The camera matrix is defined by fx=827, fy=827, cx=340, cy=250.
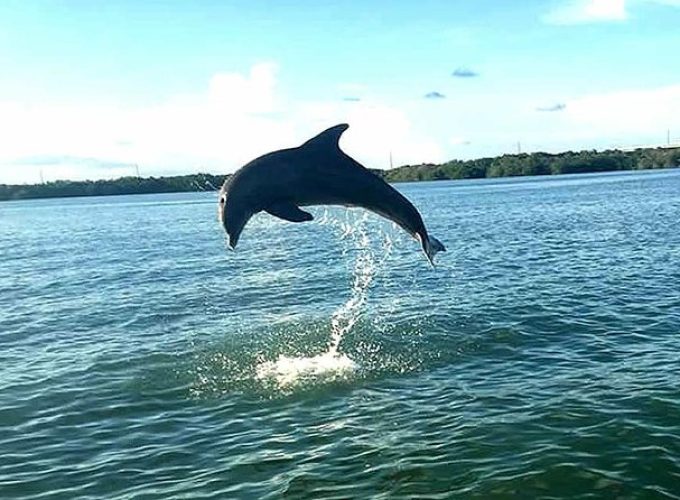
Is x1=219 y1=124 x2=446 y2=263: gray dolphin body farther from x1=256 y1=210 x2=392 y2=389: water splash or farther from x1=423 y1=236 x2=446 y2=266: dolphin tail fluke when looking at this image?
x1=256 y1=210 x2=392 y2=389: water splash

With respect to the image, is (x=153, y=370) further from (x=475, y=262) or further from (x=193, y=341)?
(x=475, y=262)

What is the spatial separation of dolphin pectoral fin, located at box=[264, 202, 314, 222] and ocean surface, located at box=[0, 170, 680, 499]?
14.9ft

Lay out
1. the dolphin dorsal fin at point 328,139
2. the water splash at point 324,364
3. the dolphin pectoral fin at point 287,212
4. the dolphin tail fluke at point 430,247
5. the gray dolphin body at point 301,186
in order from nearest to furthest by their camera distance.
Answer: the gray dolphin body at point 301,186
the dolphin pectoral fin at point 287,212
the dolphin dorsal fin at point 328,139
the dolphin tail fluke at point 430,247
the water splash at point 324,364

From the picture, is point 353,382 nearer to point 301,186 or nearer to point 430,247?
point 430,247

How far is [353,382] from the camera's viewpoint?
19.3m

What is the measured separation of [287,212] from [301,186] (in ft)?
1.63

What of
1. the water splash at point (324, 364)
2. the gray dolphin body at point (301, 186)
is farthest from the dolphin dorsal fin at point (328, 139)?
the water splash at point (324, 364)

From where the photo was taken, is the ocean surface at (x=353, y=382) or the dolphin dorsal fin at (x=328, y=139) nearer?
the dolphin dorsal fin at (x=328, y=139)

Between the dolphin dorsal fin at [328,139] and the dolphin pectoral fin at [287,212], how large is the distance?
1.05 metres

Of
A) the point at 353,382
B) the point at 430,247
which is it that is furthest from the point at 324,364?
the point at 430,247

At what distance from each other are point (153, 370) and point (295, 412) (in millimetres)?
5846

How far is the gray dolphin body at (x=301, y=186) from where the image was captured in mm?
11844

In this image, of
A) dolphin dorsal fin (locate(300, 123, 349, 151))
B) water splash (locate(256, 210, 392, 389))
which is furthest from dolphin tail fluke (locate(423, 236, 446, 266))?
dolphin dorsal fin (locate(300, 123, 349, 151))

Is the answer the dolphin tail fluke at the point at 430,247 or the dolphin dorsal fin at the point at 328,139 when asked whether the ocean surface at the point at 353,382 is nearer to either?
the dolphin tail fluke at the point at 430,247
